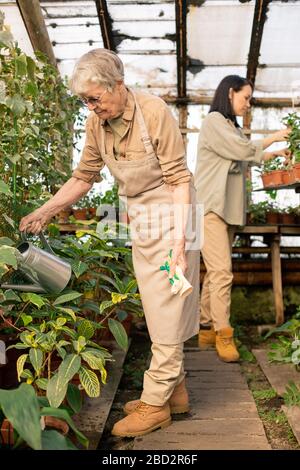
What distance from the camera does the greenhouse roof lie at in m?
5.65

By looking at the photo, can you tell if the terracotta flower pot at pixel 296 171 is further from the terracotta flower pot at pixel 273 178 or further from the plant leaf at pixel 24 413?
the plant leaf at pixel 24 413

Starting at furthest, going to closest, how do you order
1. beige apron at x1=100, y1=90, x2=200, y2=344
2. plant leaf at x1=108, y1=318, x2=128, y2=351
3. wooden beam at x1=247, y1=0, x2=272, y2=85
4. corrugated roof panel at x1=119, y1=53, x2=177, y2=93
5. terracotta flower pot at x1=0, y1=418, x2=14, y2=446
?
corrugated roof panel at x1=119, y1=53, x2=177, y2=93 < wooden beam at x1=247, y1=0, x2=272, y2=85 < plant leaf at x1=108, y1=318, x2=128, y2=351 < beige apron at x1=100, y1=90, x2=200, y2=344 < terracotta flower pot at x1=0, y1=418, x2=14, y2=446

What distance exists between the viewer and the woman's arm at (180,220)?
229 centimetres

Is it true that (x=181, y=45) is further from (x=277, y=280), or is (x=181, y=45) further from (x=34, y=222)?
(x=34, y=222)

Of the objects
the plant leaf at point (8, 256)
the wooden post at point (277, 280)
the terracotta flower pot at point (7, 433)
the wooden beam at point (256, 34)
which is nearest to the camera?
the terracotta flower pot at point (7, 433)

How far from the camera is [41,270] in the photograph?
7.64 ft

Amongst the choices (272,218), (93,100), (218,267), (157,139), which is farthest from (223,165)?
(93,100)

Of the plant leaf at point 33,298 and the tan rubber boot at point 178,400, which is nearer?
the plant leaf at point 33,298

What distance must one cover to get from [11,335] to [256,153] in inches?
73.5

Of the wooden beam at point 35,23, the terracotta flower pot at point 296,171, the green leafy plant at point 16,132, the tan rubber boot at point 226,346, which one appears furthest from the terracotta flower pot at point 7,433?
the wooden beam at point 35,23

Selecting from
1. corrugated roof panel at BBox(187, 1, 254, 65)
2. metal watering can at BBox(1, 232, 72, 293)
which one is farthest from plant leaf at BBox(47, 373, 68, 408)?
corrugated roof panel at BBox(187, 1, 254, 65)

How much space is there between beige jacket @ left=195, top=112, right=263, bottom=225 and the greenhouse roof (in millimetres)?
2040

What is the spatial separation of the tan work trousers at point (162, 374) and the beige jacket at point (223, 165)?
1.43 m

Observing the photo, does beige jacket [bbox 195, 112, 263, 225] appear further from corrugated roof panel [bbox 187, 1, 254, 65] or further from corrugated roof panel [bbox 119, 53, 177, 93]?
corrugated roof panel [bbox 119, 53, 177, 93]
